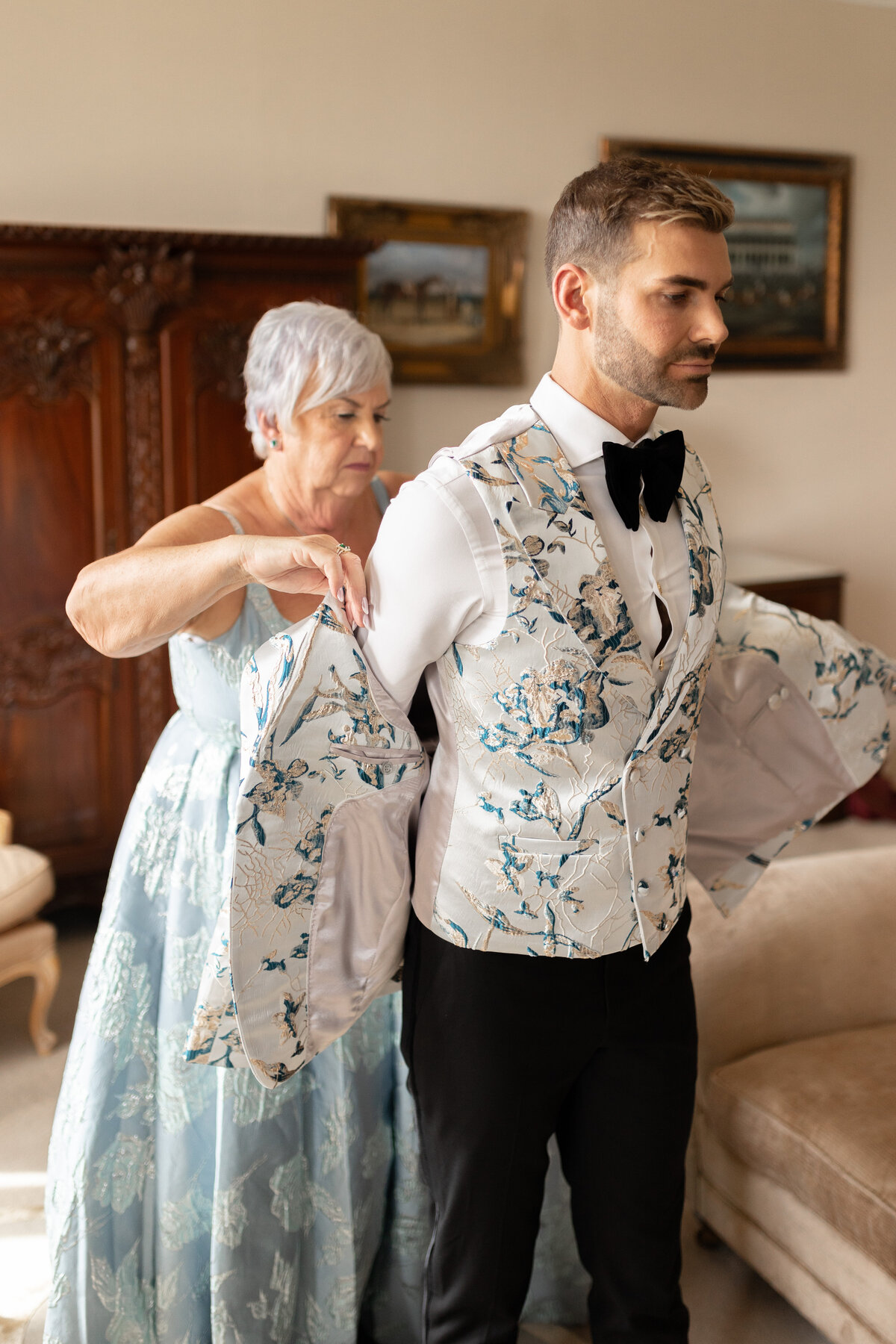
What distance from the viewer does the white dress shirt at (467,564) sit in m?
1.18

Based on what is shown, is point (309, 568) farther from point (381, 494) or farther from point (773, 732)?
point (773, 732)

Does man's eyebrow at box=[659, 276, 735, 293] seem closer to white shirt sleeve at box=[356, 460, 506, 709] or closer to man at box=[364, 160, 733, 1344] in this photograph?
man at box=[364, 160, 733, 1344]

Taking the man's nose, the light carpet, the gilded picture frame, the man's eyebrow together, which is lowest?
the light carpet

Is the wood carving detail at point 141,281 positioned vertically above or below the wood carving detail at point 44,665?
above

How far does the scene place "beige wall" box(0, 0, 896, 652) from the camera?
3600 mm

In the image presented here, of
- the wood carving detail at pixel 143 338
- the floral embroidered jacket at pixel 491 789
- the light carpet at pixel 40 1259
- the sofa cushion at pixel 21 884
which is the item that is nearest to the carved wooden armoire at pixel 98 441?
the wood carving detail at pixel 143 338

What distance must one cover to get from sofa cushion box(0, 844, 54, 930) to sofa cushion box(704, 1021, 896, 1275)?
179cm

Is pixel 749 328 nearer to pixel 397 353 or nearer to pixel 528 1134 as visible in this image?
pixel 397 353

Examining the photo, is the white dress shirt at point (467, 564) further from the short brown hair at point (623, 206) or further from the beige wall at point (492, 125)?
the beige wall at point (492, 125)

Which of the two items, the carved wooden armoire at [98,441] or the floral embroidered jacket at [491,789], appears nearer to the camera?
the floral embroidered jacket at [491,789]

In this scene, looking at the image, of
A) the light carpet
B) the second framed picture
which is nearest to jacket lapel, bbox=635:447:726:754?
the light carpet

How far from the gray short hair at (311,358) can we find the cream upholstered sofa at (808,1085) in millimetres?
1052

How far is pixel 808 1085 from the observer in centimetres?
175

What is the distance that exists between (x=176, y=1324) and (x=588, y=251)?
159cm
